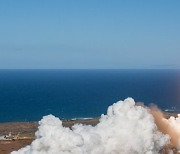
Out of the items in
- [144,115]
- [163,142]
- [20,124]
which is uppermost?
[144,115]

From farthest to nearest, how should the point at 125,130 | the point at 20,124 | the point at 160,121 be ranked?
the point at 20,124 < the point at 160,121 < the point at 125,130

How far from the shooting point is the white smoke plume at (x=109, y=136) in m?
55.7

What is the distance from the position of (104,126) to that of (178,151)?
19.2 metres

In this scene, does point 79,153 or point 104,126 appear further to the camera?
point 104,126

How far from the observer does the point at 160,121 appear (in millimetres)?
70188

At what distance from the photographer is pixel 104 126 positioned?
61.2 meters

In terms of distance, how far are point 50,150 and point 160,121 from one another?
71.8ft

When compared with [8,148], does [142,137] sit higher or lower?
higher

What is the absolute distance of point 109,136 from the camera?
196 ft

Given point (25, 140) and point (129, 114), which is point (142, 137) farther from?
point (25, 140)

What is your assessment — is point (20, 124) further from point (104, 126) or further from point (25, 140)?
point (104, 126)

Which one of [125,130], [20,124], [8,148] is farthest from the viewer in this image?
[20,124]

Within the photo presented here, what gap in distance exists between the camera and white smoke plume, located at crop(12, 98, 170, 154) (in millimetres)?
55719

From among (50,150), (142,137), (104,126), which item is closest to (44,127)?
(50,150)
